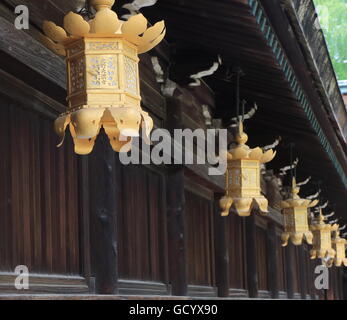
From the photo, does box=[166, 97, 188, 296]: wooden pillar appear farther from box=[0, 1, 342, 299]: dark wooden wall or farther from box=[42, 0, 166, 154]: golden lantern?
box=[42, 0, 166, 154]: golden lantern

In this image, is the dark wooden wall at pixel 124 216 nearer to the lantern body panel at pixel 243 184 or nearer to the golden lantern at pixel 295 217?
the lantern body panel at pixel 243 184

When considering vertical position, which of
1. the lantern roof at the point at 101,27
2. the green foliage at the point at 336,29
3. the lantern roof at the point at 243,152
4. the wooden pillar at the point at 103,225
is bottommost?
the wooden pillar at the point at 103,225

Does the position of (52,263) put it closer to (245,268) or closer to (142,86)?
(142,86)

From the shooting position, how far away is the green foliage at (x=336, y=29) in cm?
4391

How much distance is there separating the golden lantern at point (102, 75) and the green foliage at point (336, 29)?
39602mm

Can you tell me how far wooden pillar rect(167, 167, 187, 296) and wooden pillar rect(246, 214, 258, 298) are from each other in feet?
15.7

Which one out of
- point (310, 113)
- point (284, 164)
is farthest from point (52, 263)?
point (284, 164)

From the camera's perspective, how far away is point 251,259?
44.8 feet

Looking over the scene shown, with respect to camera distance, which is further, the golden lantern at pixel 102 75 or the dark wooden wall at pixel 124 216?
the dark wooden wall at pixel 124 216

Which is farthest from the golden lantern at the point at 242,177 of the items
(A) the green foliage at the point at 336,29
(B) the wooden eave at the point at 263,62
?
(A) the green foliage at the point at 336,29

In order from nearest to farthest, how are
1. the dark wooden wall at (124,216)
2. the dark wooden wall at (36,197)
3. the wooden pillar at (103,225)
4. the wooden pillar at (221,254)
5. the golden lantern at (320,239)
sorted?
the dark wooden wall at (36,197)
the dark wooden wall at (124,216)
the wooden pillar at (103,225)
the wooden pillar at (221,254)
the golden lantern at (320,239)

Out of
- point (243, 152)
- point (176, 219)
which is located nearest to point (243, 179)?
point (243, 152)

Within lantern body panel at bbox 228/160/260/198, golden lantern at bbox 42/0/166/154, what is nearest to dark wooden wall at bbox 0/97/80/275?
golden lantern at bbox 42/0/166/154

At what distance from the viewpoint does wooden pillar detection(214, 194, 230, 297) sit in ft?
37.2
